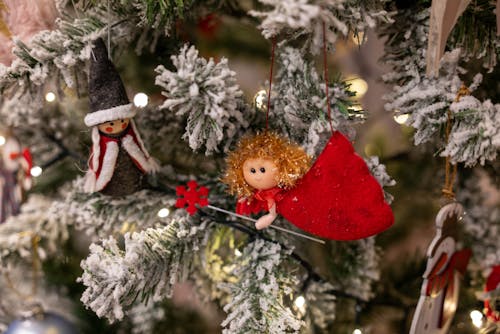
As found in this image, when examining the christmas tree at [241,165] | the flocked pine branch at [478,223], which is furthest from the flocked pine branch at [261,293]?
the flocked pine branch at [478,223]

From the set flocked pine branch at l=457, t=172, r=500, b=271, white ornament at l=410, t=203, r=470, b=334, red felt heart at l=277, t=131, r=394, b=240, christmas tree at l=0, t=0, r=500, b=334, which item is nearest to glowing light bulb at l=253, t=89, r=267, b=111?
christmas tree at l=0, t=0, r=500, b=334

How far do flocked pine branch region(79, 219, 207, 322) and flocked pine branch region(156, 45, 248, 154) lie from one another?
114mm

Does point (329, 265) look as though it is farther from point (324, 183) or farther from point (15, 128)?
point (15, 128)

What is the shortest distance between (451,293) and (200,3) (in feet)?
1.46

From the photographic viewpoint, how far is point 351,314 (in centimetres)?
72

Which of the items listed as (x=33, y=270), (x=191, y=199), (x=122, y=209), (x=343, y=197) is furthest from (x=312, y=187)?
(x=33, y=270)

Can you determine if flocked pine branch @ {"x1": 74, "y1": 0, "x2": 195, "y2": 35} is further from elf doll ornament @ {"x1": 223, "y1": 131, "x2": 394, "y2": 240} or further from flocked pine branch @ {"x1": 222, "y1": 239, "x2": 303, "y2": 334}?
flocked pine branch @ {"x1": 222, "y1": 239, "x2": 303, "y2": 334}

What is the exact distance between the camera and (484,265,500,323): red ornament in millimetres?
581

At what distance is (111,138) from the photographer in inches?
18.3

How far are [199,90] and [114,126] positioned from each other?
0.12 m

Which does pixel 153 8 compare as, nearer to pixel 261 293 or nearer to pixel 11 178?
pixel 261 293

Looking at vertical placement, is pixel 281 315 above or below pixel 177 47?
below

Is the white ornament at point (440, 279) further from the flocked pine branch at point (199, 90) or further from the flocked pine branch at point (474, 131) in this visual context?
the flocked pine branch at point (199, 90)

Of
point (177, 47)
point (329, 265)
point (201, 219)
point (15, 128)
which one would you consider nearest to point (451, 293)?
point (329, 265)
